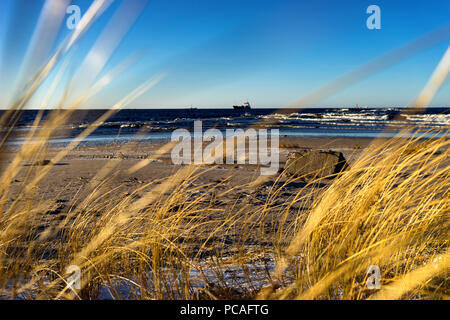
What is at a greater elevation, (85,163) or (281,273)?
(85,163)

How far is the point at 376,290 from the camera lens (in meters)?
1.31

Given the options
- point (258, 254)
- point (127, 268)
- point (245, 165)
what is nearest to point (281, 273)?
point (258, 254)

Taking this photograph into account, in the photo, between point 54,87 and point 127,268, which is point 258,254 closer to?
point 127,268

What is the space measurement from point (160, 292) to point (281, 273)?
2.06 ft

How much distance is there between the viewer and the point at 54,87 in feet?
3.13

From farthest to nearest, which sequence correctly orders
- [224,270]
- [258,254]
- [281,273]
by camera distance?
[258,254]
[224,270]
[281,273]

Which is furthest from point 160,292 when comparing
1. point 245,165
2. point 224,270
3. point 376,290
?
point 245,165

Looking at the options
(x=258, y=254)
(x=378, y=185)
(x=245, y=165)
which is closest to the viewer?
(x=378, y=185)

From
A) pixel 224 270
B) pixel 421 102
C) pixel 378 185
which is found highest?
pixel 421 102


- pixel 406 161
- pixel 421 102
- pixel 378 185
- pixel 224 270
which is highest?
pixel 421 102

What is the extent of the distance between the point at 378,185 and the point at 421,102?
646 millimetres

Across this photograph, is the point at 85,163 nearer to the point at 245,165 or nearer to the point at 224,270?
the point at 245,165
